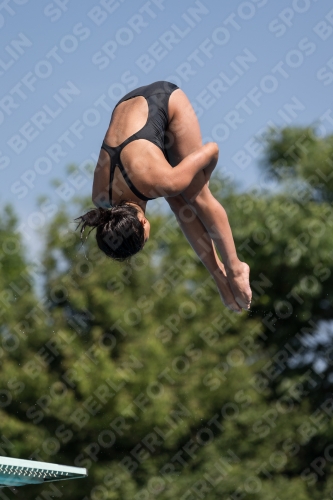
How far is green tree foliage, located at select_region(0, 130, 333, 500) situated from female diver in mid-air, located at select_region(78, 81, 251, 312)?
11.0 m

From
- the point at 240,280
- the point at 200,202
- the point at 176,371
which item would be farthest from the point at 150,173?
the point at 176,371

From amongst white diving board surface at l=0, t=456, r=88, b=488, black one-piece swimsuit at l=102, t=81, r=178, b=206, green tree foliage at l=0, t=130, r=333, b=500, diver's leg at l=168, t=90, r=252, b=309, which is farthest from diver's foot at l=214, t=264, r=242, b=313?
green tree foliage at l=0, t=130, r=333, b=500

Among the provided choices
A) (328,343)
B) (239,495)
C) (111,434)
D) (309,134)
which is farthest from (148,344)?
(309,134)

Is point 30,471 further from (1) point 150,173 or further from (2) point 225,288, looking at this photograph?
(1) point 150,173

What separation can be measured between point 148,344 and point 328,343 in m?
5.00

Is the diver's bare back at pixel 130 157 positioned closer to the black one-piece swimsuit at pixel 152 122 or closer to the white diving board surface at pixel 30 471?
the black one-piece swimsuit at pixel 152 122

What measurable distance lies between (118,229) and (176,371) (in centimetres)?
1228

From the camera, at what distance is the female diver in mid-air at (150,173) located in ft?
15.0

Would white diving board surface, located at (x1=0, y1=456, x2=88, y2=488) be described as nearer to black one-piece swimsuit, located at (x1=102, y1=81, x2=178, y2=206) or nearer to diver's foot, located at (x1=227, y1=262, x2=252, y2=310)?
diver's foot, located at (x1=227, y1=262, x2=252, y2=310)

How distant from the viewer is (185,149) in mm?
5062

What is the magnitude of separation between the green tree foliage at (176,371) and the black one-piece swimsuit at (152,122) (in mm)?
11323

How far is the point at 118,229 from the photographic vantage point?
4.57m

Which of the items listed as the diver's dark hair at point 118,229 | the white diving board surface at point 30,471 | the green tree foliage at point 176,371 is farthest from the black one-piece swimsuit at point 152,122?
the green tree foliage at point 176,371

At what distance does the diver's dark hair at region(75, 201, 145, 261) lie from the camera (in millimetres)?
4564
